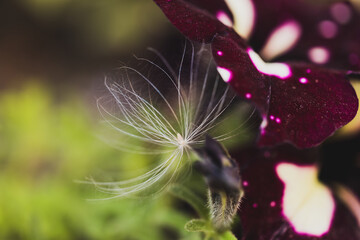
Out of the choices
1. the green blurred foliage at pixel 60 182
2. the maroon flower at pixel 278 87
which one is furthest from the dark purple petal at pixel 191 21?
the green blurred foliage at pixel 60 182

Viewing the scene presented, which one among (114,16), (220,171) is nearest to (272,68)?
(220,171)

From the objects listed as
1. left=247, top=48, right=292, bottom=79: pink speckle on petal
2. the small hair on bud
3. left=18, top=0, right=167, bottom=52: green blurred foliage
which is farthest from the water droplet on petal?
left=18, top=0, right=167, bottom=52: green blurred foliage

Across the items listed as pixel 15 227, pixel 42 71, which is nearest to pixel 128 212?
pixel 15 227

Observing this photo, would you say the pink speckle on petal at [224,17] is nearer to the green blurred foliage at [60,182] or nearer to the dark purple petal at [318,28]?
the dark purple petal at [318,28]

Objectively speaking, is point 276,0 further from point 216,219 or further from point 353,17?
point 216,219

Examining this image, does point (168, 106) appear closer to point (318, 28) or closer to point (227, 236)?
point (227, 236)

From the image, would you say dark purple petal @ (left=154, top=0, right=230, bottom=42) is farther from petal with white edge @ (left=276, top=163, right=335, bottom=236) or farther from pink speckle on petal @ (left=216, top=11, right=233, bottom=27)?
petal with white edge @ (left=276, top=163, right=335, bottom=236)
